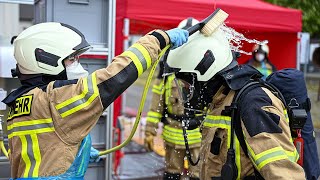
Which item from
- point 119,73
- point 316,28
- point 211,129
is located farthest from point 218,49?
point 316,28

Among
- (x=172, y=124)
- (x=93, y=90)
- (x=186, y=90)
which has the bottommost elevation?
(x=172, y=124)

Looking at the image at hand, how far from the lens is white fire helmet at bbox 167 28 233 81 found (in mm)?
2488

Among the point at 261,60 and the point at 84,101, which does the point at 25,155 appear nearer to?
the point at 84,101

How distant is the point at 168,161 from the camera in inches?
199

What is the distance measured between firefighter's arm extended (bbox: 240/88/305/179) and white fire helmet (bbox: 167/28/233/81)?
0.34 metres

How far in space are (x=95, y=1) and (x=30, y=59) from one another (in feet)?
3.37

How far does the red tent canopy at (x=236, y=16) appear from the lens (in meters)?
5.78

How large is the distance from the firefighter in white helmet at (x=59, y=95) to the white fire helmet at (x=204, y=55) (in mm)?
171

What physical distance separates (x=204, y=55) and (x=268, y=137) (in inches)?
26.3

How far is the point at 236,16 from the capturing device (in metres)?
6.21

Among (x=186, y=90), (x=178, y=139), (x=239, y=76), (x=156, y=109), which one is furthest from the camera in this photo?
(x=156, y=109)

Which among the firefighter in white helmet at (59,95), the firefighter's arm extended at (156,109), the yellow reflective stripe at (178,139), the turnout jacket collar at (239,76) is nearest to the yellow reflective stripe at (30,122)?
the firefighter in white helmet at (59,95)

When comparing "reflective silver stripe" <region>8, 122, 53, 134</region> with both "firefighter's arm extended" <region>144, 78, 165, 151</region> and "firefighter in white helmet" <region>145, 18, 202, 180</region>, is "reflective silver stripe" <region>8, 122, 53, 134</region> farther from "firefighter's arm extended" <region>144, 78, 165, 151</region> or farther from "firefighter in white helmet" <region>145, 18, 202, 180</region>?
"firefighter's arm extended" <region>144, 78, 165, 151</region>

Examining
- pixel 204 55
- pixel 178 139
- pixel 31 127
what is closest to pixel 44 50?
pixel 31 127
